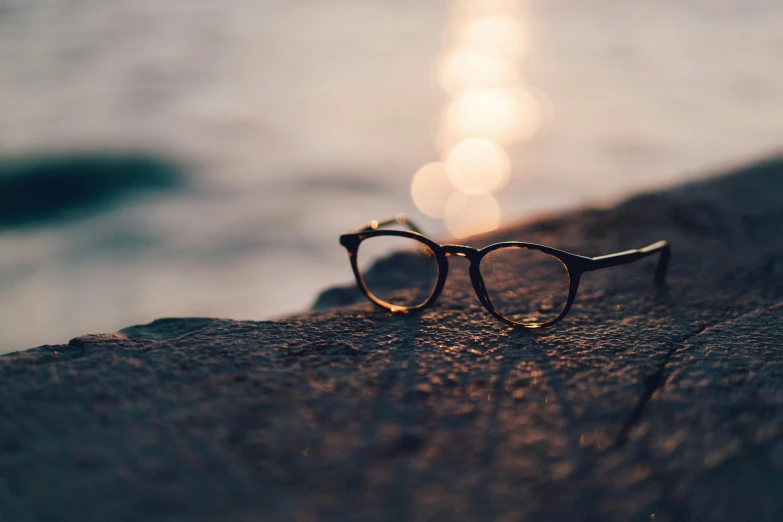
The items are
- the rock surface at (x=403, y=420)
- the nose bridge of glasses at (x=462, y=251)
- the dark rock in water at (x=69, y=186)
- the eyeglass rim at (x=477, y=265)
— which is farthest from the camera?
the dark rock in water at (x=69, y=186)

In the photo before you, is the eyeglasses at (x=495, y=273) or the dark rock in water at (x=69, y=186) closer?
the eyeglasses at (x=495, y=273)

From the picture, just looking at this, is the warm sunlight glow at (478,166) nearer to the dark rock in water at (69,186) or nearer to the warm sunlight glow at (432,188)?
the warm sunlight glow at (432,188)

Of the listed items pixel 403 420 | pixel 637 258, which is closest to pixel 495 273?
pixel 637 258

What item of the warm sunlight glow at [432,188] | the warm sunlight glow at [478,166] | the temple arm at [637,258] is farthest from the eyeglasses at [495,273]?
the warm sunlight glow at [478,166]

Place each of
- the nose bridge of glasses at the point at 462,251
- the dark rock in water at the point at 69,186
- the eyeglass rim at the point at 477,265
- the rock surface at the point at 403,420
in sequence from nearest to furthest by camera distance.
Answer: the rock surface at the point at 403,420 → the eyeglass rim at the point at 477,265 → the nose bridge of glasses at the point at 462,251 → the dark rock in water at the point at 69,186

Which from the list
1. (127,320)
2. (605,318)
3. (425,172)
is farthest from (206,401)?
(425,172)

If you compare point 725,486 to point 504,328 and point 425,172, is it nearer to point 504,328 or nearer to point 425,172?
point 504,328

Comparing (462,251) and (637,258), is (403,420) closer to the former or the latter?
(462,251)
